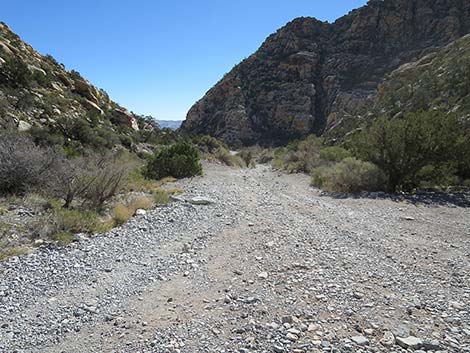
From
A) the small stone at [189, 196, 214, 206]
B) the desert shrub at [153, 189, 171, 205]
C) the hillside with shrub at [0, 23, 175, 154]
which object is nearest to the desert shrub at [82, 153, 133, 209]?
the desert shrub at [153, 189, 171, 205]

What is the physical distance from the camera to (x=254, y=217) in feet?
30.5

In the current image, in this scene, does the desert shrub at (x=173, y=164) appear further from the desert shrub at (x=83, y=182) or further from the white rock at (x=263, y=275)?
the white rock at (x=263, y=275)

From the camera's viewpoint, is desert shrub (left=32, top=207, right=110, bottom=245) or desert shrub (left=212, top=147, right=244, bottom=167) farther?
desert shrub (left=212, top=147, right=244, bottom=167)

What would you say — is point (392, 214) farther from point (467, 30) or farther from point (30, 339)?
point (467, 30)

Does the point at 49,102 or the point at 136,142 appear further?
the point at 136,142

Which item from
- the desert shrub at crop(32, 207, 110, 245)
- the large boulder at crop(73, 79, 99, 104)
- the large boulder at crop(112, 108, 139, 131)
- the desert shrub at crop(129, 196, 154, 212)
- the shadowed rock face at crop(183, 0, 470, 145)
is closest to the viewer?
the desert shrub at crop(32, 207, 110, 245)

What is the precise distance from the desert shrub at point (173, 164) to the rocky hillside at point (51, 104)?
4.70 m

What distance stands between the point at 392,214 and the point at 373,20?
65756 millimetres

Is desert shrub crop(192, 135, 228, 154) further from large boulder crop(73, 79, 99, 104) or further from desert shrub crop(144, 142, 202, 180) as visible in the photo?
desert shrub crop(144, 142, 202, 180)

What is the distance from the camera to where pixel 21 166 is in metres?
9.24

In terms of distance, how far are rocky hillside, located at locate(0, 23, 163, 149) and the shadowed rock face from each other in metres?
33.3

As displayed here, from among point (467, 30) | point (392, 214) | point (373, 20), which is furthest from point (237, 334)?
point (373, 20)

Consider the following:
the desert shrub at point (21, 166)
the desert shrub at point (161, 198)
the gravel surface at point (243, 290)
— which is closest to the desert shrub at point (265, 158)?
the desert shrub at point (161, 198)

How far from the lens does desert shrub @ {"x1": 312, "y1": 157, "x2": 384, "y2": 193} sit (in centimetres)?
1384
